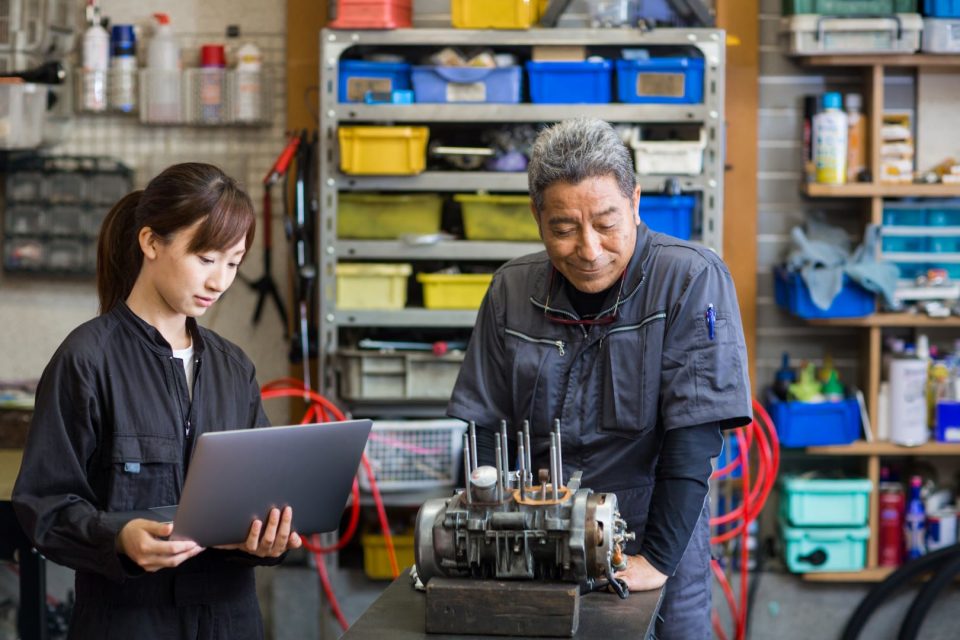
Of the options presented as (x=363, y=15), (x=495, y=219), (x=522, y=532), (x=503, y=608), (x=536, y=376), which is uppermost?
(x=363, y=15)

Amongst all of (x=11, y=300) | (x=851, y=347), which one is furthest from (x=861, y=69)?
(x=11, y=300)

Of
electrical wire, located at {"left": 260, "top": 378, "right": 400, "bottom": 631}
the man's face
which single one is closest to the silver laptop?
the man's face

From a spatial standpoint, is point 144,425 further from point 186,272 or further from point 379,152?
point 379,152

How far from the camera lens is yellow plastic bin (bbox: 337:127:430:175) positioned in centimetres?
410

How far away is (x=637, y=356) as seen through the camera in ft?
7.73

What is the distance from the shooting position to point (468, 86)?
415 cm

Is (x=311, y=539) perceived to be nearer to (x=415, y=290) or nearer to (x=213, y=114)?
(x=415, y=290)

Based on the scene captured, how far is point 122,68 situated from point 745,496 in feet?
8.83

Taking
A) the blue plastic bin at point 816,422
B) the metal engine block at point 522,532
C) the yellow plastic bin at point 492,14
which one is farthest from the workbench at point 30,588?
the blue plastic bin at point 816,422

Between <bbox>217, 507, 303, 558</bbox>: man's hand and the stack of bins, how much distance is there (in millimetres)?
2610

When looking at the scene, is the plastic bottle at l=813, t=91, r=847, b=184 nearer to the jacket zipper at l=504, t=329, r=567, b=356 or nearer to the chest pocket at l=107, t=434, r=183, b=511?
the jacket zipper at l=504, t=329, r=567, b=356

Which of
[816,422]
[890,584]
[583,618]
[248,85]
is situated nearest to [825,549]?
[890,584]

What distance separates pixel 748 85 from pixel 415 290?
142 cm

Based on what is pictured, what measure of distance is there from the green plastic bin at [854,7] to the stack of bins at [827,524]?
5.30 feet
